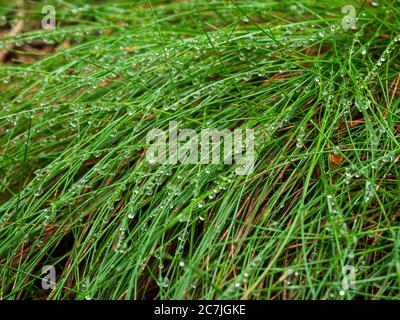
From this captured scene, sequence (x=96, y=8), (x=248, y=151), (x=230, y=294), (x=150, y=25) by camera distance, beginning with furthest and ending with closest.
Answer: (x=96, y=8), (x=150, y=25), (x=248, y=151), (x=230, y=294)

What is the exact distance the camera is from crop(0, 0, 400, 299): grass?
1.26 meters

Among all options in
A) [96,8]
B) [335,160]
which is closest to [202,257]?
[335,160]

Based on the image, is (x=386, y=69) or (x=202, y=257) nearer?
(x=202, y=257)

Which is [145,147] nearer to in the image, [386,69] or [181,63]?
[181,63]

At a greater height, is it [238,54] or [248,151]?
[238,54]

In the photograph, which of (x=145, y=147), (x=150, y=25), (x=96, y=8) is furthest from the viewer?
(x=96, y=8)

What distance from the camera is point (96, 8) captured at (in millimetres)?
2176

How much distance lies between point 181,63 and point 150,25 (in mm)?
295

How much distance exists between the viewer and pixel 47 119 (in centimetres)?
168

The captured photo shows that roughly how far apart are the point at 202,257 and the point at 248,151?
30 cm

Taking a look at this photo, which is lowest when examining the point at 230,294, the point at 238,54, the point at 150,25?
the point at 230,294

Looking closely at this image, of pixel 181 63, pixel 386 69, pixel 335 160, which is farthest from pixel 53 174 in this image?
pixel 386 69

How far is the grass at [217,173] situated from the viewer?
126cm

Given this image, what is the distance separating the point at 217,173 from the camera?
1415 millimetres
